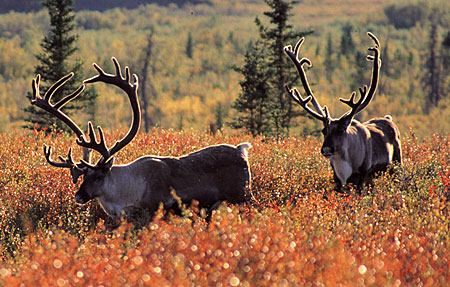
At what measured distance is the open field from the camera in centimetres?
436

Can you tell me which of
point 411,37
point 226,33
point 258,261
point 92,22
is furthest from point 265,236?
point 92,22

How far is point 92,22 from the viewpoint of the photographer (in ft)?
228

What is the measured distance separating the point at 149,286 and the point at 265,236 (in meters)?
1.53

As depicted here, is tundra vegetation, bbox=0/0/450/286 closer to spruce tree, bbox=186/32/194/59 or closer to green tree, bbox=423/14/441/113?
green tree, bbox=423/14/441/113

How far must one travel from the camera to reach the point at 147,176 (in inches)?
301

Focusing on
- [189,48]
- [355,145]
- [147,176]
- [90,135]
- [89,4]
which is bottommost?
[189,48]

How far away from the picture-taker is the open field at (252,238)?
4.36 meters

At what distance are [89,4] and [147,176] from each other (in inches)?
2986

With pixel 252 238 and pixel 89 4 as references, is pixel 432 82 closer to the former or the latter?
pixel 252 238

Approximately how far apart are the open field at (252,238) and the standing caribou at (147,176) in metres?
0.47

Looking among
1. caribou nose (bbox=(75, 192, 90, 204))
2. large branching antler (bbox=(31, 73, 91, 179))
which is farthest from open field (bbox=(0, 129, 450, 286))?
large branching antler (bbox=(31, 73, 91, 179))

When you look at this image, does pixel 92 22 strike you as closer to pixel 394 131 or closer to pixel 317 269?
pixel 394 131

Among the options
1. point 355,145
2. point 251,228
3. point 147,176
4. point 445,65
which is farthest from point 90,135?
point 445,65

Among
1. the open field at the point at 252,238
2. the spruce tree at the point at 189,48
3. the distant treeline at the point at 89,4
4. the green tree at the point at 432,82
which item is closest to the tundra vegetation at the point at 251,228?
the open field at the point at 252,238
